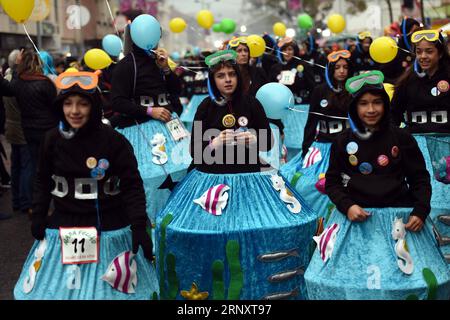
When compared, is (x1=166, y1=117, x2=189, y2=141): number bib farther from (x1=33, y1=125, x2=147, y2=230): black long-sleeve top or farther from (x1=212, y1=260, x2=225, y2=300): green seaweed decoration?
(x1=33, y1=125, x2=147, y2=230): black long-sleeve top

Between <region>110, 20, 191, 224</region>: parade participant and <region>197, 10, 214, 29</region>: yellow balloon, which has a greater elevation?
<region>197, 10, 214, 29</region>: yellow balloon

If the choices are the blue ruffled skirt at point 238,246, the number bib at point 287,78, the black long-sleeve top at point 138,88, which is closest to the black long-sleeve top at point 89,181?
the blue ruffled skirt at point 238,246

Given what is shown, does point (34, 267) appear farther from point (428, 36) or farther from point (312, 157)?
point (312, 157)

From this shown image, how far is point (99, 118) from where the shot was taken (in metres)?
4.53

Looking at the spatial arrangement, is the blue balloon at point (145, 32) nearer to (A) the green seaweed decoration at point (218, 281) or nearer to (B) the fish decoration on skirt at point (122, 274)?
(A) the green seaweed decoration at point (218, 281)

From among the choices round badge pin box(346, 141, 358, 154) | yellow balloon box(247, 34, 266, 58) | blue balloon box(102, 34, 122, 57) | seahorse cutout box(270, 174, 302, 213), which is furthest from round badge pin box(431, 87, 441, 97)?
blue balloon box(102, 34, 122, 57)

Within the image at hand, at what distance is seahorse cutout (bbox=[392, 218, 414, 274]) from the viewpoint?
4.44 m

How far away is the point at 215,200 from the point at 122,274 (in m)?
1.18

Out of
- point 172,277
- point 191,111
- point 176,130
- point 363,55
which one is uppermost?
point 363,55

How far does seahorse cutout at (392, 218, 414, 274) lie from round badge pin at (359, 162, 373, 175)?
352mm

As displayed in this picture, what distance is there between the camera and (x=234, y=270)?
5238 millimetres

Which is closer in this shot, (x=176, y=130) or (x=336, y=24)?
(x=176, y=130)

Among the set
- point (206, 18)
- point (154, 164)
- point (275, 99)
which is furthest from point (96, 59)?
point (206, 18)
